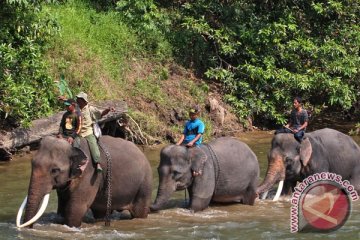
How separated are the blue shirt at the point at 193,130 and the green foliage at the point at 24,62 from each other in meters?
4.22

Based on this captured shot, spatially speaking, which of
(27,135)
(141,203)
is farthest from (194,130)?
(27,135)

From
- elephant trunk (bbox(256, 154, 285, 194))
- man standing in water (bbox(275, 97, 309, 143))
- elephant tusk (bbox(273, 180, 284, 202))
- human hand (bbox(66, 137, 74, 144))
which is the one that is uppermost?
man standing in water (bbox(275, 97, 309, 143))

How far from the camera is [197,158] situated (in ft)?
37.8

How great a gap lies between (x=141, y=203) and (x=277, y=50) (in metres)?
10.0

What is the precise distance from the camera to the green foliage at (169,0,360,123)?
19.5 m

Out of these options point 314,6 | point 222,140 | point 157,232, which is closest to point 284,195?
point 222,140

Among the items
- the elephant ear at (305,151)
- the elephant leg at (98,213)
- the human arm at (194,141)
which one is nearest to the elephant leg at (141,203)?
the elephant leg at (98,213)

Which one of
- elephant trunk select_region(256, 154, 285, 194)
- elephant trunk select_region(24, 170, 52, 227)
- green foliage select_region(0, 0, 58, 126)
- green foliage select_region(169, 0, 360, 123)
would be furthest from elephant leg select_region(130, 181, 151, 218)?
green foliage select_region(169, 0, 360, 123)

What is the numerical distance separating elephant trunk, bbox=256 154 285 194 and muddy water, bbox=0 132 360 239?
0.92ft

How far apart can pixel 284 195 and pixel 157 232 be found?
323cm

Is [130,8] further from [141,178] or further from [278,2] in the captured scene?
[141,178]

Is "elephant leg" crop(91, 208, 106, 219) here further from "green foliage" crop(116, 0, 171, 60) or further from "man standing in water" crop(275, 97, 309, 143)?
→ "green foliage" crop(116, 0, 171, 60)

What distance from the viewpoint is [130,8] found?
20.1 metres

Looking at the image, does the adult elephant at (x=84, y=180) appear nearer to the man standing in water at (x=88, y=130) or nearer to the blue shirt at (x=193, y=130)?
the man standing in water at (x=88, y=130)
